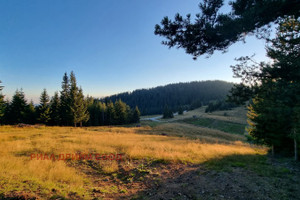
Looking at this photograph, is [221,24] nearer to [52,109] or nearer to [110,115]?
[52,109]

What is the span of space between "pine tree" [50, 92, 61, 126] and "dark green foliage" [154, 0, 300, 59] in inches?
1650

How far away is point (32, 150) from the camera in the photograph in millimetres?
8773

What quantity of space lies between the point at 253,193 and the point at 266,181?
68.7 inches

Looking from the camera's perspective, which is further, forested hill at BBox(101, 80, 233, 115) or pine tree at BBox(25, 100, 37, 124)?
forested hill at BBox(101, 80, 233, 115)

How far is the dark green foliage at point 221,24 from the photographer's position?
4.58 m

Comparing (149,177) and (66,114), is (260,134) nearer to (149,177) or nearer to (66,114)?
(149,177)

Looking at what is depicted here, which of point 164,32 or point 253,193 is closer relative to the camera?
point 253,193

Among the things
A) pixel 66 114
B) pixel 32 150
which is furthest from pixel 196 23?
pixel 66 114

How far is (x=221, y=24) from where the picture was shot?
5152 millimetres

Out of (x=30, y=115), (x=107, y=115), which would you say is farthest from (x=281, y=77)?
(x=107, y=115)

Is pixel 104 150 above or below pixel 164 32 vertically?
below

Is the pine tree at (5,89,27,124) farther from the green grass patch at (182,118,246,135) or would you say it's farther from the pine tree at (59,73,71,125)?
the green grass patch at (182,118,246,135)

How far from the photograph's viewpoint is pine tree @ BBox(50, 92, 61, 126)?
36.9 m

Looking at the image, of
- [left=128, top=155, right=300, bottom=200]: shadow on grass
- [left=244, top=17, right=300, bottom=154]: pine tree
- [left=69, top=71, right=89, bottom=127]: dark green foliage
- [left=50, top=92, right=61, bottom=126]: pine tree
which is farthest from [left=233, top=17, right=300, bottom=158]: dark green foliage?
[left=50, top=92, right=61, bottom=126]: pine tree
